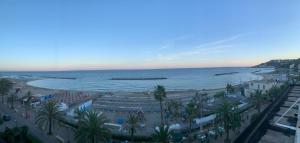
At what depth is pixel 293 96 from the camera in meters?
71.8

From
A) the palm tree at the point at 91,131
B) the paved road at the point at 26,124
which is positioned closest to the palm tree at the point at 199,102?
the palm tree at the point at 91,131

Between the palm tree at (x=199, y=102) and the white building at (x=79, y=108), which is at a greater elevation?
the palm tree at (x=199, y=102)

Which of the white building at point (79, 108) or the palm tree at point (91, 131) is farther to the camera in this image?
the white building at point (79, 108)

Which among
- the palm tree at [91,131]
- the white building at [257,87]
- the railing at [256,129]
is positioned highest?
the palm tree at [91,131]

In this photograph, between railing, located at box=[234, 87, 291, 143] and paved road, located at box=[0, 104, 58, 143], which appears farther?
paved road, located at box=[0, 104, 58, 143]

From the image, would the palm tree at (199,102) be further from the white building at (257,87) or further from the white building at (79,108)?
the white building at (257,87)

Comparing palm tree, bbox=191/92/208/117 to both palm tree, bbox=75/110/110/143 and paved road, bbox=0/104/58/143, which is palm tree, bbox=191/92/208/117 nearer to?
palm tree, bbox=75/110/110/143

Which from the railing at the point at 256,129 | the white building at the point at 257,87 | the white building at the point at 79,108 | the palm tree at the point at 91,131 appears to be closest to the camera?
the palm tree at the point at 91,131

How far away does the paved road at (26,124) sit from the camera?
35384 mm

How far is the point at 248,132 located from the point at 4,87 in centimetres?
6290

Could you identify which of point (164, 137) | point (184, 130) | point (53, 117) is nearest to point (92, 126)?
point (164, 137)

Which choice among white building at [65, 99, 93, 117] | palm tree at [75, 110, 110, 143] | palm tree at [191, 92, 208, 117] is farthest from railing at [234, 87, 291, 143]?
white building at [65, 99, 93, 117]

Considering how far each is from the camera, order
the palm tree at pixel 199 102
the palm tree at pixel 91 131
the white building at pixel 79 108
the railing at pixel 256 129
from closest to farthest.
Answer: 1. the palm tree at pixel 91 131
2. the railing at pixel 256 129
3. the palm tree at pixel 199 102
4. the white building at pixel 79 108

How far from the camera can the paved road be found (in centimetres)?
3538
